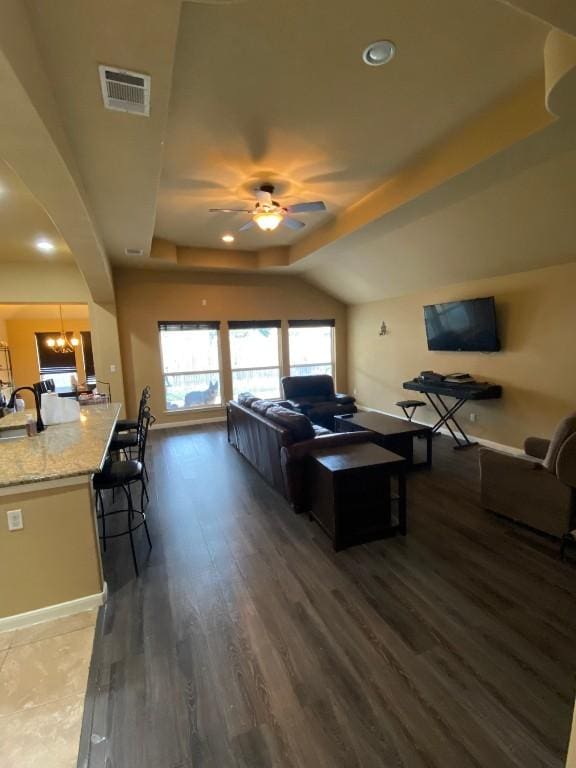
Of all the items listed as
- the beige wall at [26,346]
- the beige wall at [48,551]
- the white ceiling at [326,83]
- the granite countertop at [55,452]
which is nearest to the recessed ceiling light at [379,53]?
the white ceiling at [326,83]

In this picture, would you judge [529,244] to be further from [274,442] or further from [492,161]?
[274,442]

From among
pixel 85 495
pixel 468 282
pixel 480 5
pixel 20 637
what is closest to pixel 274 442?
pixel 85 495

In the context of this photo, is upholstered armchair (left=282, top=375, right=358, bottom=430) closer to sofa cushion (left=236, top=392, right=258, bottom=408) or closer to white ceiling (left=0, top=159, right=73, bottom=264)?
sofa cushion (left=236, top=392, right=258, bottom=408)

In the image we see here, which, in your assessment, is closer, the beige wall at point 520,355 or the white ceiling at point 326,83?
the white ceiling at point 326,83

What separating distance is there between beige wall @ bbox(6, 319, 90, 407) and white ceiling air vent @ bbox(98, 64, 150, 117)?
9220 millimetres

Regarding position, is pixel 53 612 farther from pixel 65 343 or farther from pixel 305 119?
pixel 65 343

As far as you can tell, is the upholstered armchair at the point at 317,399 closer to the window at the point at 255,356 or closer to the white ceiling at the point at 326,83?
the window at the point at 255,356

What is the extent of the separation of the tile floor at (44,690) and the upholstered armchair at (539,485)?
3046mm

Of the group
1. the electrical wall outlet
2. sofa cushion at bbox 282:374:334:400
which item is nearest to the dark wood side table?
the electrical wall outlet

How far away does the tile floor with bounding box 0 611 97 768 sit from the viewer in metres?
1.40

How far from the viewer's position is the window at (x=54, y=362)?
31.0ft

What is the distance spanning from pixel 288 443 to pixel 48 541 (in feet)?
5.80

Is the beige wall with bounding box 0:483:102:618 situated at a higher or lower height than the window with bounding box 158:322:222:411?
lower

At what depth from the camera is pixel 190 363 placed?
22.9 ft
